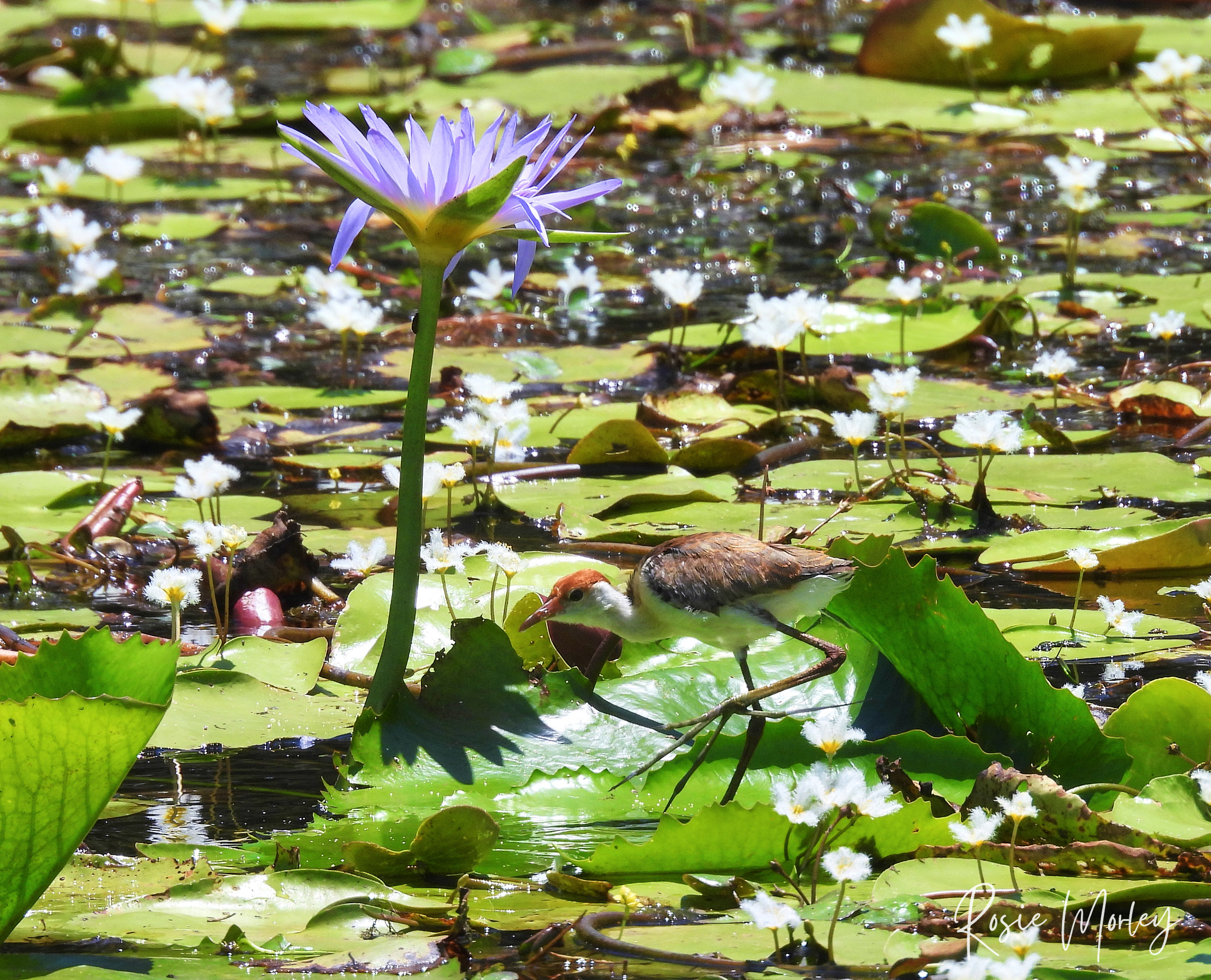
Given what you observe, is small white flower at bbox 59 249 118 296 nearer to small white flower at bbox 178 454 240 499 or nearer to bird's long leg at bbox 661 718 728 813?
small white flower at bbox 178 454 240 499

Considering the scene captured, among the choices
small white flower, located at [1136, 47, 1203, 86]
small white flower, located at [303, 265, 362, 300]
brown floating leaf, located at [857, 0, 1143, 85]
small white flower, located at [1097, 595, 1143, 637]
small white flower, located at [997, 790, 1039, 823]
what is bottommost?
small white flower, located at [1097, 595, 1143, 637]

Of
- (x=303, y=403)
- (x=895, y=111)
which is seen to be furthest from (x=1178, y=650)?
(x=895, y=111)

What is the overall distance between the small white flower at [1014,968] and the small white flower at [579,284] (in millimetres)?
3870

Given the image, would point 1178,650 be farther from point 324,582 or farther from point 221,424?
point 221,424

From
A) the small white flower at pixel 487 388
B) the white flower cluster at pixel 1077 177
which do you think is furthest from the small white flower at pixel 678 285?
the white flower cluster at pixel 1077 177

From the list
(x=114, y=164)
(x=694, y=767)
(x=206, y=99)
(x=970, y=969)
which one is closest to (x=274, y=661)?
(x=694, y=767)

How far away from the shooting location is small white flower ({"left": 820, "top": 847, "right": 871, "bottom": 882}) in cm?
155

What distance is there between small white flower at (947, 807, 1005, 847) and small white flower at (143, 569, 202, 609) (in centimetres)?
135

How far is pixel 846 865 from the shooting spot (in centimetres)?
156

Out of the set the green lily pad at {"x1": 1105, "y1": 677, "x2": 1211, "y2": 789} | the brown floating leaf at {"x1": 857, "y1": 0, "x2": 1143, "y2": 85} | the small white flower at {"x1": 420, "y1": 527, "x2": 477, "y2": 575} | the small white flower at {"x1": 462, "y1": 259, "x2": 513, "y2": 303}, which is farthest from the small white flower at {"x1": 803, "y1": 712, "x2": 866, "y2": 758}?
the brown floating leaf at {"x1": 857, "y1": 0, "x2": 1143, "y2": 85}

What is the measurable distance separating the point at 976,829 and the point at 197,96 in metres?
5.86

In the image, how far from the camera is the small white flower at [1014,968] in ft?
4.34

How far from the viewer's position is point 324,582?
310 cm

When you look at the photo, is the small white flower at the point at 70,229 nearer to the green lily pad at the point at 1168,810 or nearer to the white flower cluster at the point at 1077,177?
the white flower cluster at the point at 1077,177
